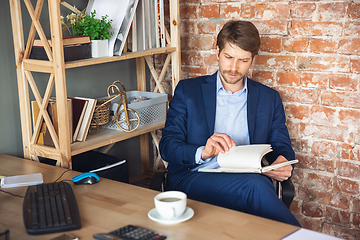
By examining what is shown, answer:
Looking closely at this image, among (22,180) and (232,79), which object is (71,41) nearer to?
(22,180)

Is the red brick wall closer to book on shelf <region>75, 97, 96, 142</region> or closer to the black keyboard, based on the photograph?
book on shelf <region>75, 97, 96, 142</region>

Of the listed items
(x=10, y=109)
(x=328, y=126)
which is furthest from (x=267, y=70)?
(x=10, y=109)

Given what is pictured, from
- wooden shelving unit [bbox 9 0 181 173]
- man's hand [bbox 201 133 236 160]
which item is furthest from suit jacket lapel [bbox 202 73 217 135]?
wooden shelving unit [bbox 9 0 181 173]

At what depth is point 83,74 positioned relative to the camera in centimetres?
241

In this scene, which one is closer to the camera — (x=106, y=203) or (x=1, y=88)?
(x=106, y=203)

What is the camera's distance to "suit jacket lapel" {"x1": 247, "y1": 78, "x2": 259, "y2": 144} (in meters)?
2.00

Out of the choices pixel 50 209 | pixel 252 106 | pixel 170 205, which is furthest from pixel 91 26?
pixel 170 205

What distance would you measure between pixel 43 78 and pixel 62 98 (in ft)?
1.59

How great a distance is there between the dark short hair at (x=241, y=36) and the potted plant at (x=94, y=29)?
2.03 ft

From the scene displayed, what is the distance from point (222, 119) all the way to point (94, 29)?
2.71ft

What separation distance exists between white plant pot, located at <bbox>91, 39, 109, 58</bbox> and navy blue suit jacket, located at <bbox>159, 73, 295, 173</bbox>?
46cm

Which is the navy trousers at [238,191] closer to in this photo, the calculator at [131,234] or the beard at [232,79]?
the beard at [232,79]

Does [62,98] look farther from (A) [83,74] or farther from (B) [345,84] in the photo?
(B) [345,84]

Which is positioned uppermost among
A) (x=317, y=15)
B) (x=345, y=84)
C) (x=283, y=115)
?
(x=317, y=15)
